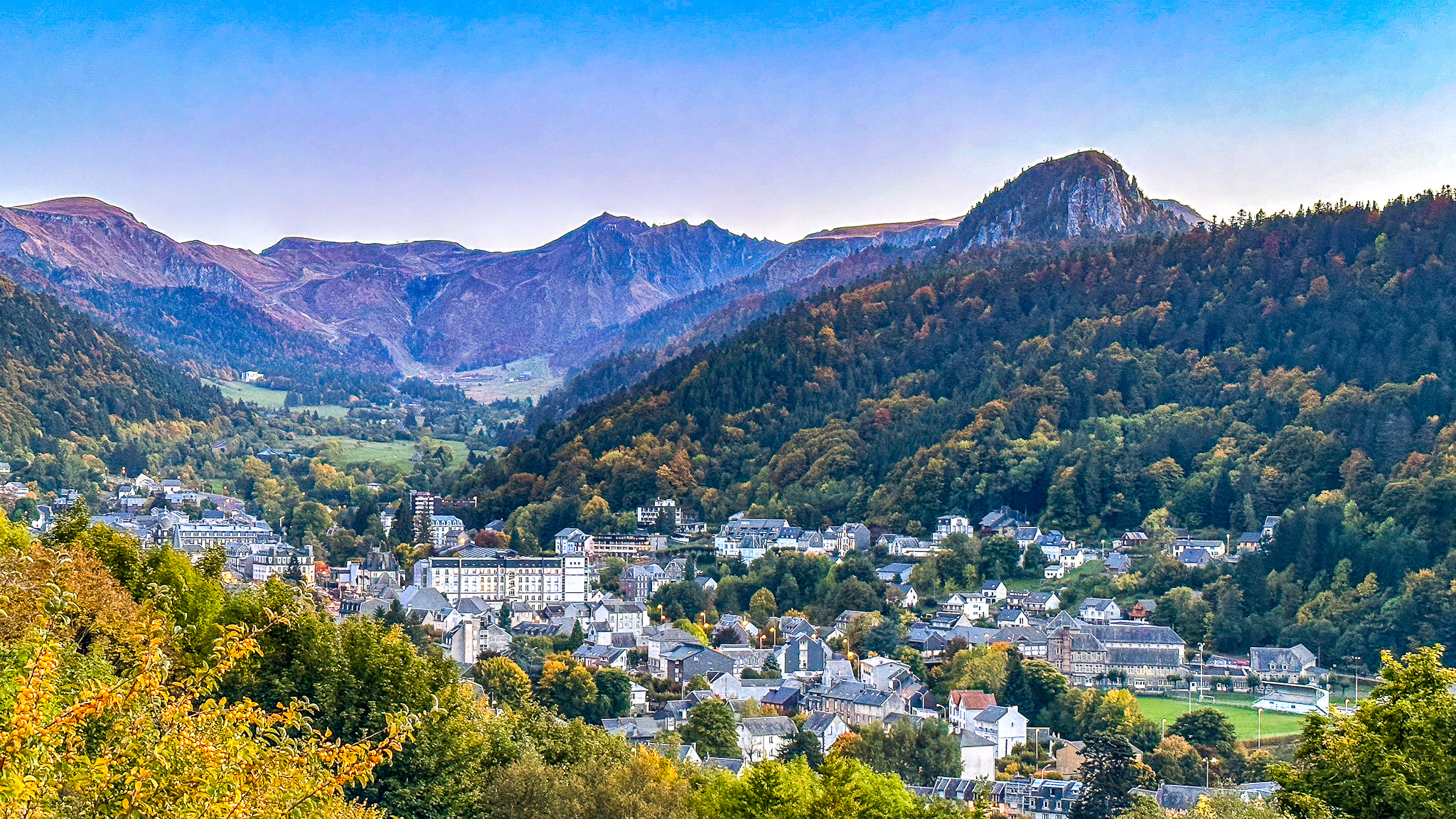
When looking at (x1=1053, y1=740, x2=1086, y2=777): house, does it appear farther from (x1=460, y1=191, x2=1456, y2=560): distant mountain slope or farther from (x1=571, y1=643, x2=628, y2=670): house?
(x1=460, y1=191, x2=1456, y2=560): distant mountain slope

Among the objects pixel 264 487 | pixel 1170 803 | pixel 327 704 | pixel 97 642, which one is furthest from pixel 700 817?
pixel 264 487

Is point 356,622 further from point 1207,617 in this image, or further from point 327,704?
point 1207,617

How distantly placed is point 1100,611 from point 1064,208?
13285cm

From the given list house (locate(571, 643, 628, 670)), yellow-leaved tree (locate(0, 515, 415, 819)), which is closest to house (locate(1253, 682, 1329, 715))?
house (locate(571, 643, 628, 670))

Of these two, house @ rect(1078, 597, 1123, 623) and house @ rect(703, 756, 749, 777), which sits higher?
house @ rect(1078, 597, 1123, 623)

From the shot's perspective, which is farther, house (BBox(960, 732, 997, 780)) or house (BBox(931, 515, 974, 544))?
house (BBox(931, 515, 974, 544))

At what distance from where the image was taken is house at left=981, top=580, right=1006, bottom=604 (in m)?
65.9

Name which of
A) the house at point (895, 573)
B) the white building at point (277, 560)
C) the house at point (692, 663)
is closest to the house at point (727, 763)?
the house at point (692, 663)

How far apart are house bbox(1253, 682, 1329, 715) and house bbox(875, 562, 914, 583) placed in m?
20.7

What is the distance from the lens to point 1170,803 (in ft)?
119

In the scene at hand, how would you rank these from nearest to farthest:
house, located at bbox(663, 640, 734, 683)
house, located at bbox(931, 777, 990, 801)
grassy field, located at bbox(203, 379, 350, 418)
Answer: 1. house, located at bbox(931, 777, 990, 801)
2. house, located at bbox(663, 640, 734, 683)
3. grassy field, located at bbox(203, 379, 350, 418)

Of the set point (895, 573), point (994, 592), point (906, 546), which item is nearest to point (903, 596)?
point (895, 573)

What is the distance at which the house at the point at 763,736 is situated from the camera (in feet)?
147

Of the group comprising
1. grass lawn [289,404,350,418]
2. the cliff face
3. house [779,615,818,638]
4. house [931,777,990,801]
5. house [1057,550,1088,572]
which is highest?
the cliff face
